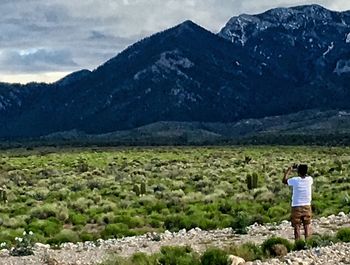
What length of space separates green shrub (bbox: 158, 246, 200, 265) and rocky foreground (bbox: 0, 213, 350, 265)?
1.07m

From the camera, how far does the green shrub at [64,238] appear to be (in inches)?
962

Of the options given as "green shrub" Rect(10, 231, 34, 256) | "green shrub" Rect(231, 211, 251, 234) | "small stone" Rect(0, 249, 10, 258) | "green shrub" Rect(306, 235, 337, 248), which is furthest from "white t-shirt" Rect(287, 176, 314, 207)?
"small stone" Rect(0, 249, 10, 258)

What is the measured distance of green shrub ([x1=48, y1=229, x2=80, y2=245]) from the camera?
24.4 meters

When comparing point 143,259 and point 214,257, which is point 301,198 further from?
point 143,259

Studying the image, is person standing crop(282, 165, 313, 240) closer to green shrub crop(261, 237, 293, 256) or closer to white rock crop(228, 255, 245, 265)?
A: green shrub crop(261, 237, 293, 256)

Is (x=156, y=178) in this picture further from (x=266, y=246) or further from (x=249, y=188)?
(x=266, y=246)

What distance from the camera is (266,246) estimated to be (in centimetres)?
1772

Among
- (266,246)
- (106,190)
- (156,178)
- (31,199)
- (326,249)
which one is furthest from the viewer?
(156,178)

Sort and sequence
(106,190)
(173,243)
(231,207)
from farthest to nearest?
(106,190), (231,207), (173,243)

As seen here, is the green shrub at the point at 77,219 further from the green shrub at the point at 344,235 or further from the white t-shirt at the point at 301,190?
the green shrub at the point at 344,235

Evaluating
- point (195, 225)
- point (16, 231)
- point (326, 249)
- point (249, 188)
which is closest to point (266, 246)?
point (326, 249)

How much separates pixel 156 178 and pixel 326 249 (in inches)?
1325

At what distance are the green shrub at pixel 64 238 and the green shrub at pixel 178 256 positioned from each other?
22.5ft

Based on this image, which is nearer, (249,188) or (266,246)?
(266,246)
